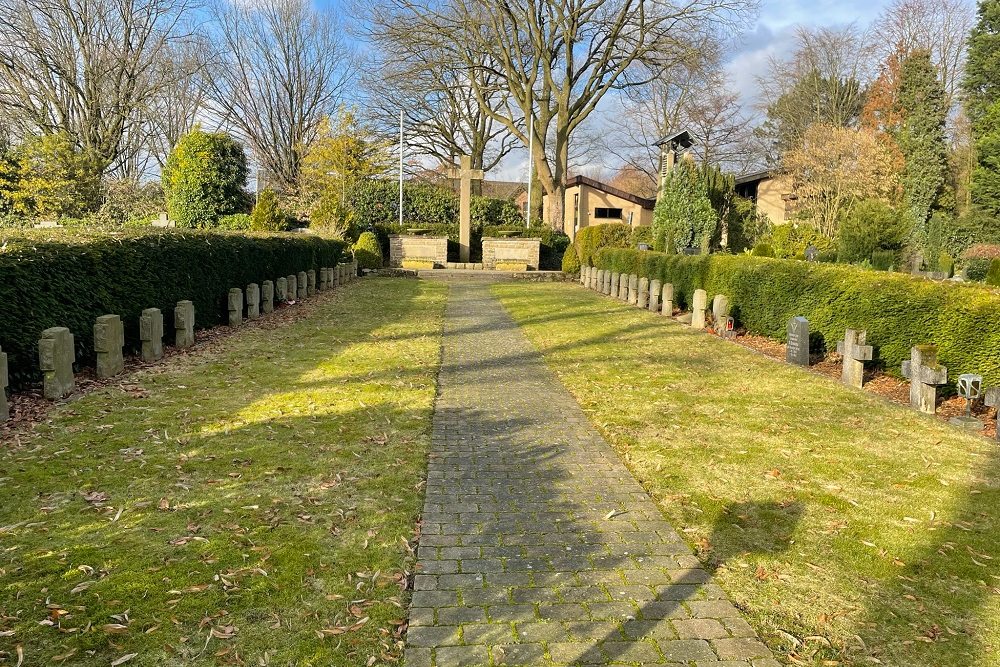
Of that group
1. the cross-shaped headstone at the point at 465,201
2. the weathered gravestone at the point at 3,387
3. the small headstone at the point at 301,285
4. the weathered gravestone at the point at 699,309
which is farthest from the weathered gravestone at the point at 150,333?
the cross-shaped headstone at the point at 465,201

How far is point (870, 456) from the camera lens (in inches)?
201

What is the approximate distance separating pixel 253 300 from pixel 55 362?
6.48 meters

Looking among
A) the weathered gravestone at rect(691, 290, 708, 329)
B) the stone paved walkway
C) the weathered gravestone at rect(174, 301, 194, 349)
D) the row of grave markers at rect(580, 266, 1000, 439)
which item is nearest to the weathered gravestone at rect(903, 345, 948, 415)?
the row of grave markers at rect(580, 266, 1000, 439)

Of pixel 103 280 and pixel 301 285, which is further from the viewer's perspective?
pixel 301 285

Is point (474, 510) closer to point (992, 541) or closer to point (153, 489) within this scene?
point (153, 489)

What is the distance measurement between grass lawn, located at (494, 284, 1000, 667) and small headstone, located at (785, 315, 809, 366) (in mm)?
627

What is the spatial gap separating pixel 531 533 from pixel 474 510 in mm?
466

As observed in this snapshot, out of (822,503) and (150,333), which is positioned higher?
(150,333)

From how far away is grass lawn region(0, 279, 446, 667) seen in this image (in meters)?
2.67

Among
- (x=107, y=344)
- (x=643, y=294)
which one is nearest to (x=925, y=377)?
(x=107, y=344)

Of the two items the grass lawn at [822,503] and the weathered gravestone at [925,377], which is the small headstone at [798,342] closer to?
the grass lawn at [822,503]

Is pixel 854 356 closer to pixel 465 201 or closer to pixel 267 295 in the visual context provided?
pixel 267 295

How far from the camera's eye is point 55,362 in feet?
19.9

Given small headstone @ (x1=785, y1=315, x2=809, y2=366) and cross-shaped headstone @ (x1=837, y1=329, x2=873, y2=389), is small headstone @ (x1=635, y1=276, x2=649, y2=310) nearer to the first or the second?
small headstone @ (x1=785, y1=315, x2=809, y2=366)
